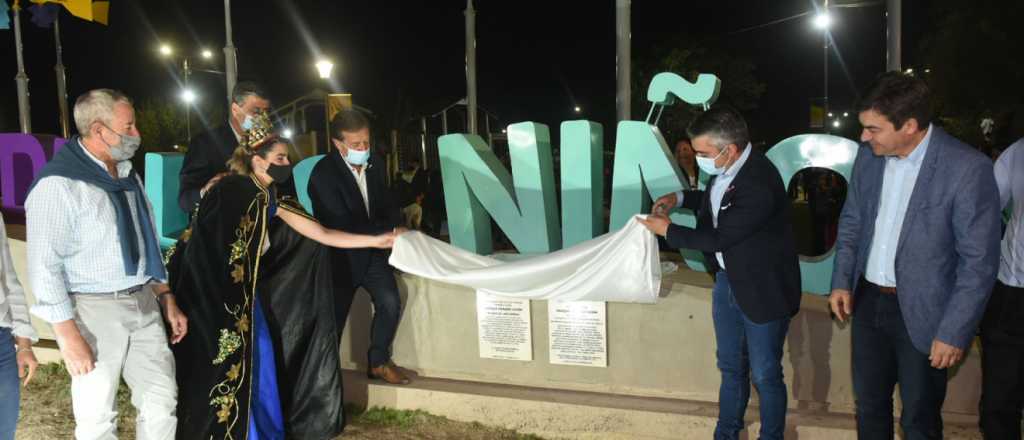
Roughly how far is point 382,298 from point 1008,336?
377cm

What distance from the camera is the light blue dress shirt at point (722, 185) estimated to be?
4129 millimetres

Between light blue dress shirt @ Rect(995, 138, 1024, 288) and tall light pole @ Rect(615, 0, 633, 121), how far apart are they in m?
4.20

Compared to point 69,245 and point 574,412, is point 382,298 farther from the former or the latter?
point 69,245

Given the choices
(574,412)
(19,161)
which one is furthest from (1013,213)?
(19,161)

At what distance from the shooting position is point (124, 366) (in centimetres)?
387

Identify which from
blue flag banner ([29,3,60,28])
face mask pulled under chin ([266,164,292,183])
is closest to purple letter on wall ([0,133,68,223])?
face mask pulled under chin ([266,164,292,183])

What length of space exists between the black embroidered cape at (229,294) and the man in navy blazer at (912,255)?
10.6 feet

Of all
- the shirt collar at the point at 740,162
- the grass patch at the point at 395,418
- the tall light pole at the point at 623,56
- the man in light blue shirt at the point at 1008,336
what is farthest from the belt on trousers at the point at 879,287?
the tall light pole at the point at 623,56

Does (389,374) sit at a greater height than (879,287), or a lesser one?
lesser

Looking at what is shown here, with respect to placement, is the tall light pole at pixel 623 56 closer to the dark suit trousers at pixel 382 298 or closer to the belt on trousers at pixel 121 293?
the dark suit trousers at pixel 382 298

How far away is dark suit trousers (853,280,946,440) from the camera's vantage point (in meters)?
3.56

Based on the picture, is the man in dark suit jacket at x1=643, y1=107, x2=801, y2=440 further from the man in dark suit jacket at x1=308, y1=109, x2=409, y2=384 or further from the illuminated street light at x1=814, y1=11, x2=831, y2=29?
the illuminated street light at x1=814, y1=11, x2=831, y2=29

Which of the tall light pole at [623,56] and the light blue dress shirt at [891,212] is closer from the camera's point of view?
the light blue dress shirt at [891,212]

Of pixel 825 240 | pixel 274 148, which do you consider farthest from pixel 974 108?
pixel 274 148
